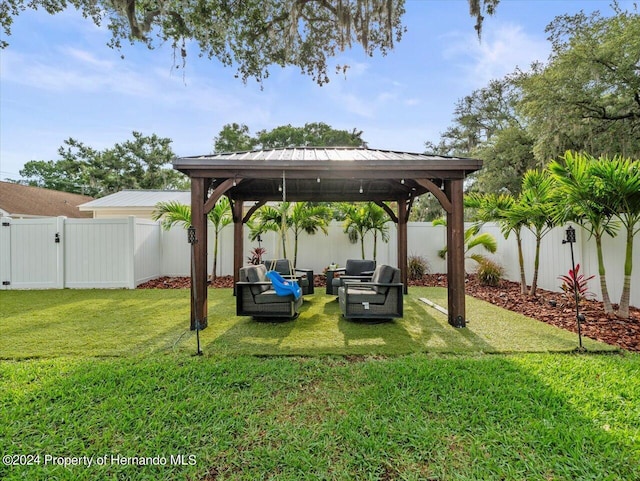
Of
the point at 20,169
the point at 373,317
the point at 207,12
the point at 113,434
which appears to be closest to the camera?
the point at 113,434

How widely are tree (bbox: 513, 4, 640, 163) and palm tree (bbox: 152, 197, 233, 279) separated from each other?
1119 centimetres

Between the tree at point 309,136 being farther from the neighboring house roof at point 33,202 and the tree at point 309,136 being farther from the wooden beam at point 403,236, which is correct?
the wooden beam at point 403,236

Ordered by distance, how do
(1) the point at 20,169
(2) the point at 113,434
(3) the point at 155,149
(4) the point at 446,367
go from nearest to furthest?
(2) the point at 113,434
(4) the point at 446,367
(3) the point at 155,149
(1) the point at 20,169

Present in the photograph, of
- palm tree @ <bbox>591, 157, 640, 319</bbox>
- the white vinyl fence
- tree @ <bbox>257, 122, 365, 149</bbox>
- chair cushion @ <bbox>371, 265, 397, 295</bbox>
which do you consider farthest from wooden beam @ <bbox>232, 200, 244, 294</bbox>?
tree @ <bbox>257, 122, 365, 149</bbox>

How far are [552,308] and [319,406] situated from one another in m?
5.36

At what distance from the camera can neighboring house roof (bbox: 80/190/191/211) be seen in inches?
531

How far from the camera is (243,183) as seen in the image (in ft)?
21.9

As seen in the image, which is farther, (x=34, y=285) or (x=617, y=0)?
(x=617, y=0)

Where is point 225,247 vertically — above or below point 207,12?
below

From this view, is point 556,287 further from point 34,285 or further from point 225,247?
point 34,285

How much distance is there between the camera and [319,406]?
271cm

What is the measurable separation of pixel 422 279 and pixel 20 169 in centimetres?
3907

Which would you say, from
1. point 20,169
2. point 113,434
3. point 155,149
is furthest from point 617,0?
point 20,169

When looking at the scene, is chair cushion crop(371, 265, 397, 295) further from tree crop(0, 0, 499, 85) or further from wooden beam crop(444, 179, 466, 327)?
tree crop(0, 0, 499, 85)
